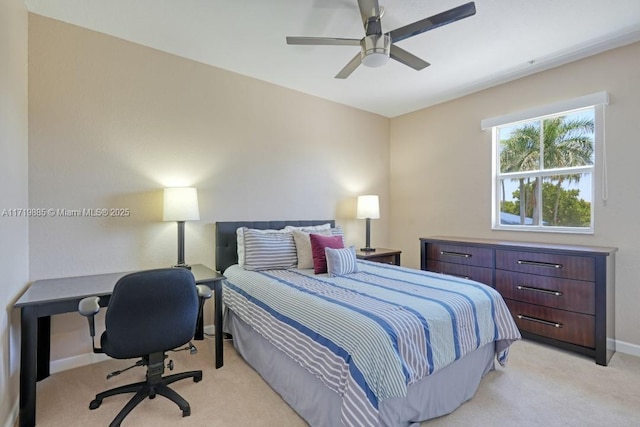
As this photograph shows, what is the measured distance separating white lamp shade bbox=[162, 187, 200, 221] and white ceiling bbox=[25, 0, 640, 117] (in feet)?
4.37

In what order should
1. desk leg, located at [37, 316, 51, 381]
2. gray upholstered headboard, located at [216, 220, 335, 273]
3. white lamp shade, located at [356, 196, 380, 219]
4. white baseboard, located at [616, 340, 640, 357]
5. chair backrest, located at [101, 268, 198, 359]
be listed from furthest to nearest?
white lamp shade, located at [356, 196, 380, 219]
gray upholstered headboard, located at [216, 220, 335, 273]
white baseboard, located at [616, 340, 640, 357]
desk leg, located at [37, 316, 51, 381]
chair backrest, located at [101, 268, 198, 359]

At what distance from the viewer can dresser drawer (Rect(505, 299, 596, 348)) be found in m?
2.56

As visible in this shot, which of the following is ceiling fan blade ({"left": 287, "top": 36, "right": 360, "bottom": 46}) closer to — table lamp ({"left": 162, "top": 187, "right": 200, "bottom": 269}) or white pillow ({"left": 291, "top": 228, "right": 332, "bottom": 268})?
table lamp ({"left": 162, "top": 187, "right": 200, "bottom": 269})

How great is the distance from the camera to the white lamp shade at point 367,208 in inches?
159

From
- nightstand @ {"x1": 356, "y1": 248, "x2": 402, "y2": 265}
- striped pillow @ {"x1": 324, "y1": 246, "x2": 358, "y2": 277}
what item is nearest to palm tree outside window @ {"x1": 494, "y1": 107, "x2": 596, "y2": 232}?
nightstand @ {"x1": 356, "y1": 248, "x2": 402, "y2": 265}

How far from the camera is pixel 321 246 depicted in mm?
2873

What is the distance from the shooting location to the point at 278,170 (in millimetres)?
3623

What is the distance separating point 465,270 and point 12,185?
3.93 meters

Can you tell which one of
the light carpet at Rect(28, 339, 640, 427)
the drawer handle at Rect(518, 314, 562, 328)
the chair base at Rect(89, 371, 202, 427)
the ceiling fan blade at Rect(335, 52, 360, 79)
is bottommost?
the light carpet at Rect(28, 339, 640, 427)

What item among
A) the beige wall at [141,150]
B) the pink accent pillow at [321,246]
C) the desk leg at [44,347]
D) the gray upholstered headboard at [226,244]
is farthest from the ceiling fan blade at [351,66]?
the desk leg at [44,347]

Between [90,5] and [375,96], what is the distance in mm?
2964

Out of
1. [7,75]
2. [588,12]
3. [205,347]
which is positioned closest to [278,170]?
[205,347]

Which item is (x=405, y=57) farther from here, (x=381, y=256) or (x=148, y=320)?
(x=148, y=320)

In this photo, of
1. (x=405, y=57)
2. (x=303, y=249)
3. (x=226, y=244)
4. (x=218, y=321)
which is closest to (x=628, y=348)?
(x=303, y=249)
